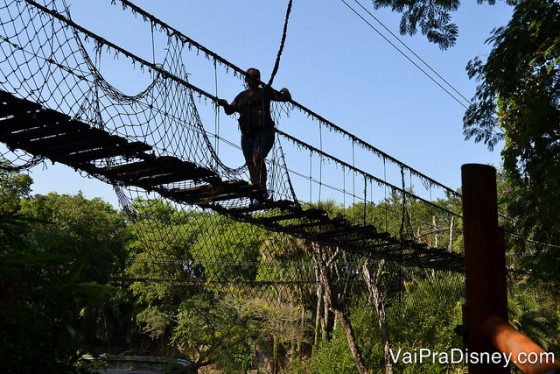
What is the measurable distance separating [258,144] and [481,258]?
3171mm

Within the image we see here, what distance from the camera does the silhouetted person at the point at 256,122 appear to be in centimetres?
454

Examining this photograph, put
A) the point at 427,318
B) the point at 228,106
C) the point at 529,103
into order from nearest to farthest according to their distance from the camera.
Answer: the point at 228,106 < the point at 529,103 < the point at 427,318

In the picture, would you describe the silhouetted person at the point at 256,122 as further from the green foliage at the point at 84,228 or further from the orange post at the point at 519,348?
the green foliage at the point at 84,228

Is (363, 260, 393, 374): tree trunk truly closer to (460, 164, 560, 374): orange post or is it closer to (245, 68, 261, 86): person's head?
(245, 68, 261, 86): person's head

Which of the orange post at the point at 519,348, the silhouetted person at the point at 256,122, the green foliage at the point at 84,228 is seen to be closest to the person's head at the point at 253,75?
the silhouetted person at the point at 256,122

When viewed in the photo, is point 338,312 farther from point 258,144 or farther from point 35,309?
point 35,309

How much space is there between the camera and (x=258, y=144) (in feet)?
15.1

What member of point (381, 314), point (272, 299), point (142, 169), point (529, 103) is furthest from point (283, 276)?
point (142, 169)

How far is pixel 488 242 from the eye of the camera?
4.95 ft

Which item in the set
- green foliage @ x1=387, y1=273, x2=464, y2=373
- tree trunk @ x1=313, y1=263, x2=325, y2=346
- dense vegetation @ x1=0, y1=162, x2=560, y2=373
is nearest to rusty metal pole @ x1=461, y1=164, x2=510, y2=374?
dense vegetation @ x1=0, y1=162, x2=560, y2=373

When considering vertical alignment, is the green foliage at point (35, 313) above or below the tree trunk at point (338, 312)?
below

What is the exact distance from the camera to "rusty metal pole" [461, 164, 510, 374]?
4.88 ft

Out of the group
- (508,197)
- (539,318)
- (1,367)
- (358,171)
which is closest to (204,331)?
(539,318)

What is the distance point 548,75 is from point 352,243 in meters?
2.20
